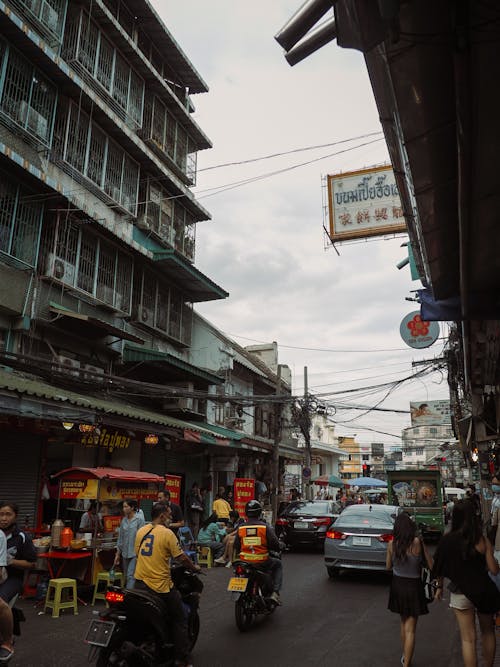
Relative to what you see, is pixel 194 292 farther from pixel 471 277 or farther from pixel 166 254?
pixel 471 277

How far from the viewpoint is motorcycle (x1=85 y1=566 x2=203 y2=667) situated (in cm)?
525

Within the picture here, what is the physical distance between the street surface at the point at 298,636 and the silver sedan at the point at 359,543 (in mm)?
→ 961

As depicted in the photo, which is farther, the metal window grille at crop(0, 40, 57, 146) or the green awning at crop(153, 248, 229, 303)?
the green awning at crop(153, 248, 229, 303)

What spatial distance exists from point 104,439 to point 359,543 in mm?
7122

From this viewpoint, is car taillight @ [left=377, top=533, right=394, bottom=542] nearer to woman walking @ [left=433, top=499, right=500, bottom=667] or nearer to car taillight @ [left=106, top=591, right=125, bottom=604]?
woman walking @ [left=433, top=499, right=500, bottom=667]

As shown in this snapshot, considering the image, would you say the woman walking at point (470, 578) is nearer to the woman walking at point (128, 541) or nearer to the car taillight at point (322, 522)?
the woman walking at point (128, 541)

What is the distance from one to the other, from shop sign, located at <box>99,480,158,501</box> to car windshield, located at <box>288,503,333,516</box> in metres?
7.08

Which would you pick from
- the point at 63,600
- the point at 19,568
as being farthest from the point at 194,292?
the point at 19,568

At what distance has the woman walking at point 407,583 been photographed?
6.16 metres

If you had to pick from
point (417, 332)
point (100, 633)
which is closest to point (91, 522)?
point (100, 633)

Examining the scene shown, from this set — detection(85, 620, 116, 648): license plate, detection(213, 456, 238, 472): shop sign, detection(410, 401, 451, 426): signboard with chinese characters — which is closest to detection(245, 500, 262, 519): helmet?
detection(85, 620, 116, 648): license plate

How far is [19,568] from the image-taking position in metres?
6.18

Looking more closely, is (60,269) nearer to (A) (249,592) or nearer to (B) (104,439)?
(B) (104,439)

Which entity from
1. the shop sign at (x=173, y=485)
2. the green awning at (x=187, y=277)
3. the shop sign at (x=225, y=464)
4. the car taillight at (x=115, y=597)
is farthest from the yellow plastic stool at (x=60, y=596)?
the shop sign at (x=225, y=464)
